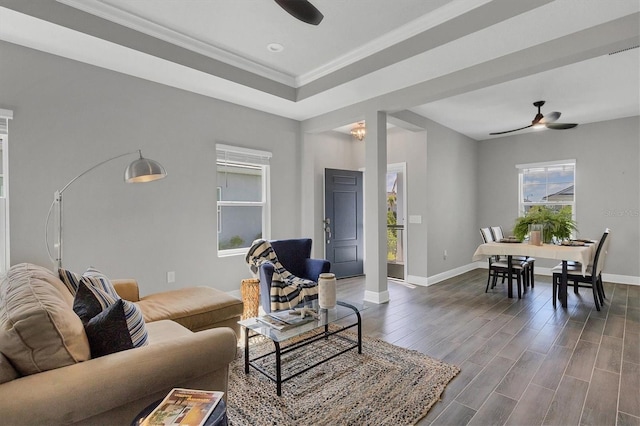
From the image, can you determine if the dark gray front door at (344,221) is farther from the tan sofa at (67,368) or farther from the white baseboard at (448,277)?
the tan sofa at (67,368)

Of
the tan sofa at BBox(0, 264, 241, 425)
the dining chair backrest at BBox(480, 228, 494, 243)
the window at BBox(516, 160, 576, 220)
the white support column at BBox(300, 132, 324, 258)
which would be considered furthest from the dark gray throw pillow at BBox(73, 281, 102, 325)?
the window at BBox(516, 160, 576, 220)

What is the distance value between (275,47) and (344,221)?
3274 millimetres

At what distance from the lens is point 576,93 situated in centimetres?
427

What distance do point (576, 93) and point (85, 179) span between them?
5834 millimetres

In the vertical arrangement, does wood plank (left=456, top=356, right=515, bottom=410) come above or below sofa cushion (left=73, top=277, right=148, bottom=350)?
below

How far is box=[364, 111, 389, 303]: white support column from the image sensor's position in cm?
419

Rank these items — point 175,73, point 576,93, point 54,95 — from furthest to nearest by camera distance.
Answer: point 576,93, point 175,73, point 54,95

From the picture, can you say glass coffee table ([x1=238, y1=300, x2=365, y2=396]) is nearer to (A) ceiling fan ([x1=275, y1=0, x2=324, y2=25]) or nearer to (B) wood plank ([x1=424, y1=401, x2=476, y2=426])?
(B) wood plank ([x1=424, y1=401, x2=476, y2=426])

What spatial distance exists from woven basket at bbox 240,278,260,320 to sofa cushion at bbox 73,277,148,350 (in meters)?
1.88

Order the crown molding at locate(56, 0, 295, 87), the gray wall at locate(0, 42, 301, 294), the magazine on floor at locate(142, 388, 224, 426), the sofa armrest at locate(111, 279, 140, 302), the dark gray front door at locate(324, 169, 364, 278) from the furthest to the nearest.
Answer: the dark gray front door at locate(324, 169, 364, 278), the gray wall at locate(0, 42, 301, 294), the sofa armrest at locate(111, 279, 140, 302), the crown molding at locate(56, 0, 295, 87), the magazine on floor at locate(142, 388, 224, 426)

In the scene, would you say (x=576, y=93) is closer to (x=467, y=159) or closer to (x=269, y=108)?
(x=467, y=159)

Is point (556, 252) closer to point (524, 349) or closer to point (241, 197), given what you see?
point (524, 349)

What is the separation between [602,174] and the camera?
18.0ft

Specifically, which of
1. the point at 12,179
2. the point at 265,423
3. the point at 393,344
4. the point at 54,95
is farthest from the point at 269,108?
the point at 265,423
